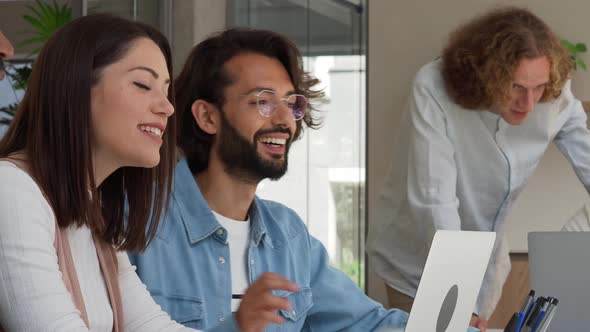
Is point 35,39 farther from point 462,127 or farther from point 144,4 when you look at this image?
point 462,127

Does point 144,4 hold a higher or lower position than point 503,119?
higher

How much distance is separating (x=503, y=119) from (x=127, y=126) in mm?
2060

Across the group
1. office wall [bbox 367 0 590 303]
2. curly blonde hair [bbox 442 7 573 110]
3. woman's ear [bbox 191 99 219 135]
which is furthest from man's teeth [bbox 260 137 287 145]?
office wall [bbox 367 0 590 303]

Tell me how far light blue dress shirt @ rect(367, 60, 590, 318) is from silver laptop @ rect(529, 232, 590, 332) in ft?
3.20

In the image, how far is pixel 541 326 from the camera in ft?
5.78

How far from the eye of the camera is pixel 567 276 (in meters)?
2.17

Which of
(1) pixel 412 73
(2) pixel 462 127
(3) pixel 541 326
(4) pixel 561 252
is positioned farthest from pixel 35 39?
(3) pixel 541 326

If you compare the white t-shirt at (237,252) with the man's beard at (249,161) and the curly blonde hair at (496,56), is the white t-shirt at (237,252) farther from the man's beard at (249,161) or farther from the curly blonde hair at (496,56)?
the curly blonde hair at (496,56)

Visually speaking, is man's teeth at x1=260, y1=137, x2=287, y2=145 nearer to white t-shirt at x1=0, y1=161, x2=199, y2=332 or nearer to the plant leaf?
white t-shirt at x1=0, y1=161, x2=199, y2=332

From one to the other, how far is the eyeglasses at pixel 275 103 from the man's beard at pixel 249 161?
0.04 metres

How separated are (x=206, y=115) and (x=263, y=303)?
0.87m

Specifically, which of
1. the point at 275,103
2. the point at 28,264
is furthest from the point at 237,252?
the point at 28,264

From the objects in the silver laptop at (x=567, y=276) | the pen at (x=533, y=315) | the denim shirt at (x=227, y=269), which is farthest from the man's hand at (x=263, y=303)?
the silver laptop at (x=567, y=276)

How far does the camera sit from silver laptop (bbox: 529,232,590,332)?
2.15 metres
